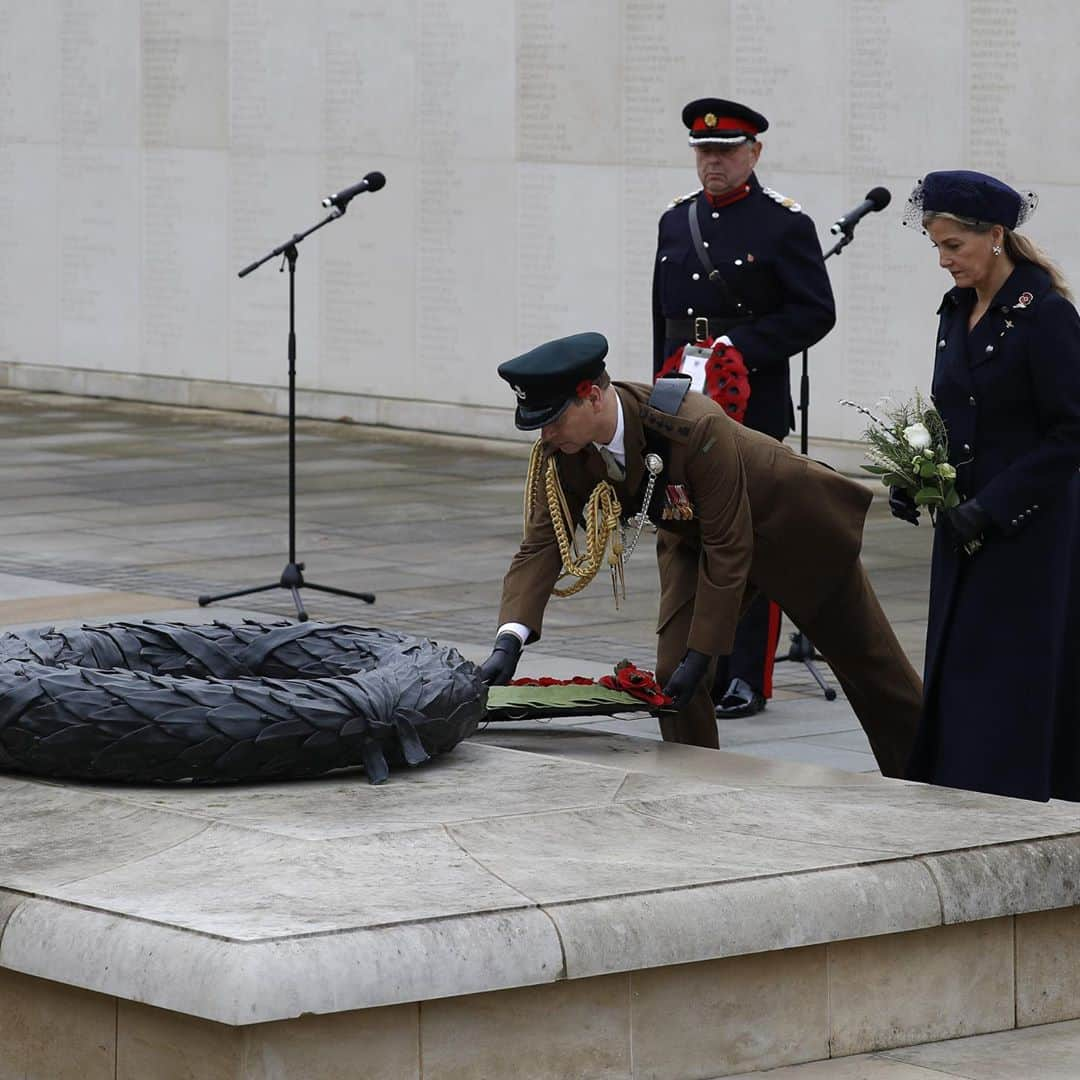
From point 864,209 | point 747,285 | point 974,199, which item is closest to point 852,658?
point 974,199

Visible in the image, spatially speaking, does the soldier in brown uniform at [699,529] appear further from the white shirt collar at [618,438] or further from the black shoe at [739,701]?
the black shoe at [739,701]

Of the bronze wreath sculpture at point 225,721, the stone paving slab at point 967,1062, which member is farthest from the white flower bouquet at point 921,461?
the stone paving slab at point 967,1062

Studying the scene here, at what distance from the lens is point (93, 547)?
11.5 m

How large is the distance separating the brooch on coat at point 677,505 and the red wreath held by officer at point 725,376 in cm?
165

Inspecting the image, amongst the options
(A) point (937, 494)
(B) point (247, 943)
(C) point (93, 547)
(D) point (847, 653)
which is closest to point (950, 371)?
(A) point (937, 494)

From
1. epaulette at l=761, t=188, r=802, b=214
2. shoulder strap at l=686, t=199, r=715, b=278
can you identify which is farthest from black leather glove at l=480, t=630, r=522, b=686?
epaulette at l=761, t=188, r=802, b=214

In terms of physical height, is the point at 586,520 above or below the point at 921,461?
below

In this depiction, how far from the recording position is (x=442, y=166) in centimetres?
1599

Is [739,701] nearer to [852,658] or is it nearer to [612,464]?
[852,658]

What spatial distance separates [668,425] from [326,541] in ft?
20.1

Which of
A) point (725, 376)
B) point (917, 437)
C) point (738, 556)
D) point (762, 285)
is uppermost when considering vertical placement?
point (762, 285)

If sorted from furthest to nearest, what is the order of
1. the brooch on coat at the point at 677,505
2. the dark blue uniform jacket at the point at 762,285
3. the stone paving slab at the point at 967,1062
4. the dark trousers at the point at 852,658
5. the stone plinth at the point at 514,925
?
the dark blue uniform jacket at the point at 762,285
the dark trousers at the point at 852,658
the brooch on coat at the point at 677,505
the stone paving slab at the point at 967,1062
the stone plinth at the point at 514,925

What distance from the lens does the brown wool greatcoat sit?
5879 millimetres

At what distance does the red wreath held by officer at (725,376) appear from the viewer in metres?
7.66
